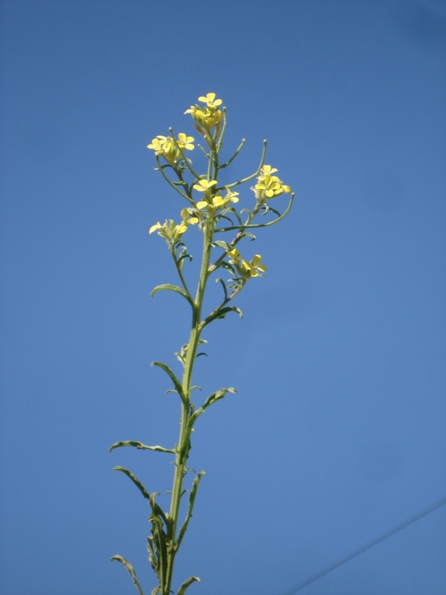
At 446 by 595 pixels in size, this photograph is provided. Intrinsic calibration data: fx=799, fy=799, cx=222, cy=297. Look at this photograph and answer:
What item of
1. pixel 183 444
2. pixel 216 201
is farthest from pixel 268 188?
pixel 183 444

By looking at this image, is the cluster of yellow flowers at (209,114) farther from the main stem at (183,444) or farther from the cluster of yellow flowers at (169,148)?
the main stem at (183,444)

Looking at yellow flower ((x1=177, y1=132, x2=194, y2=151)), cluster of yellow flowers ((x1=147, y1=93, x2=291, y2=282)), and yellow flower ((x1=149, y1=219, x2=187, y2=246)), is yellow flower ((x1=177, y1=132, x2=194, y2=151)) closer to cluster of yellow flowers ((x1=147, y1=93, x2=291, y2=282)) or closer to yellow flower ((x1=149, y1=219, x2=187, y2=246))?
cluster of yellow flowers ((x1=147, y1=93, x2=291, y2=282))

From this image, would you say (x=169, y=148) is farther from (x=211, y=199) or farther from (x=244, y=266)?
(x=244, y=266)

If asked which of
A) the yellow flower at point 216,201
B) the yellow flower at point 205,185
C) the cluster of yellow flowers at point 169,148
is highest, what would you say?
the cluster of yellow flowers at point 169,148

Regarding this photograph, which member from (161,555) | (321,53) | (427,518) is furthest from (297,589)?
(321,53)

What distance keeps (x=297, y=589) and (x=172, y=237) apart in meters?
2.13

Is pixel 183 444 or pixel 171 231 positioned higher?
pixel 171 231

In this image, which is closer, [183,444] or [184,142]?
[183,444]

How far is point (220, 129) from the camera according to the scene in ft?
4.86

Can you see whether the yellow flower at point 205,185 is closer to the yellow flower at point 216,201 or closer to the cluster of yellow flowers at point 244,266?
the yellow flower at point 216,201

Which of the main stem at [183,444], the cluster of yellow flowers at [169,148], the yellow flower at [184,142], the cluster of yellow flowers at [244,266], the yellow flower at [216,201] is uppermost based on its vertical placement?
the yellow flower at [184,142]

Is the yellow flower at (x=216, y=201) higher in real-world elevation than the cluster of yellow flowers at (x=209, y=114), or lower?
lower

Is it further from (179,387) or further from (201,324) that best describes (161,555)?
(201,324)

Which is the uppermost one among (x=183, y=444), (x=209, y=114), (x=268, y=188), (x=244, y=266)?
(x=209, y=114)
